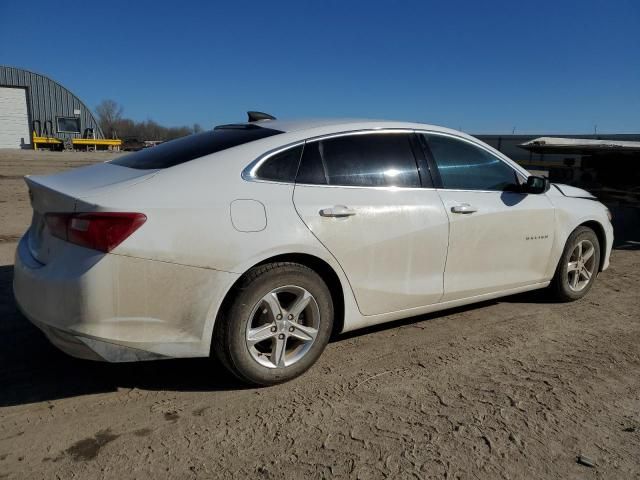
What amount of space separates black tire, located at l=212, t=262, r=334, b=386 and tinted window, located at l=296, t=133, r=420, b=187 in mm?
602

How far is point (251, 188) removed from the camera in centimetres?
291

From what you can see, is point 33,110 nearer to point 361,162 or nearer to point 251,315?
point 361,162

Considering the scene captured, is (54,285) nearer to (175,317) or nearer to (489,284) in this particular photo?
(175,317)

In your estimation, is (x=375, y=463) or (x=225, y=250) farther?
(x=225, y=250)

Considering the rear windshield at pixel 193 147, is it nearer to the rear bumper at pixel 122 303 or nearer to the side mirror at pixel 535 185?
the rear bumper at pixel 122 303

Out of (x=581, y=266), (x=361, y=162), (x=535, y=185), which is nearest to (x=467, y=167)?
(x=535, y=185)

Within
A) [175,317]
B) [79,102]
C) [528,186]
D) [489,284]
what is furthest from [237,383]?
[79,102]

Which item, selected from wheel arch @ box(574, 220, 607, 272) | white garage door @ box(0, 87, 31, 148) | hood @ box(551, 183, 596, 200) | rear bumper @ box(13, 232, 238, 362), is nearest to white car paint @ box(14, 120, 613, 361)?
rear bumper @ box(13, 232, 238, 362)

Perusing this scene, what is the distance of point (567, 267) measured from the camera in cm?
460

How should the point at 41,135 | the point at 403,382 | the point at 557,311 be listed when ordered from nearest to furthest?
1. the point at 403,382
2. the point at 557,311
3. the point at 41,135

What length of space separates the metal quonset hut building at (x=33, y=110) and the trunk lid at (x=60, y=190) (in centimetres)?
4737

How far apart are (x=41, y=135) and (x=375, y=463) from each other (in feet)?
169

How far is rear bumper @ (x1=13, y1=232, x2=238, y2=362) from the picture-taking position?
8.21ft

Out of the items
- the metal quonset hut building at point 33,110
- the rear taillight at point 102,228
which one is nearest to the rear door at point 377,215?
the rear taillight at point 102,228
